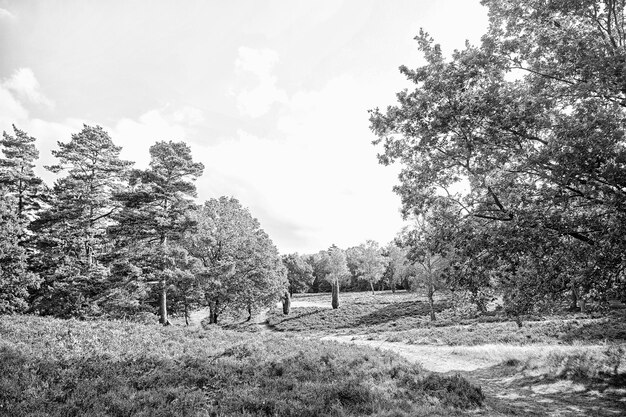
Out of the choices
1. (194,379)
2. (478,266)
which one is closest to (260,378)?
(194,379)

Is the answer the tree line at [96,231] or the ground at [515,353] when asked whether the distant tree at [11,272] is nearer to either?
the tree line at [96,231]

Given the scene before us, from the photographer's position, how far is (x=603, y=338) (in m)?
19.7

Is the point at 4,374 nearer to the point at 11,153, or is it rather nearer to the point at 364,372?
the point at 364,372

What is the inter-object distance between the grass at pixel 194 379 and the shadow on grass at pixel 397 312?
80.0 ft

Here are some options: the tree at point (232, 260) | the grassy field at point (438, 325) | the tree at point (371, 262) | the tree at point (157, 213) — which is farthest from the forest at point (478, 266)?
the tree at point (371, 262)

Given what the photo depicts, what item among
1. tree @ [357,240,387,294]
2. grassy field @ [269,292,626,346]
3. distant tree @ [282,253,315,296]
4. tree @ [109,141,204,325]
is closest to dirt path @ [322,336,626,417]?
grassy field @ [269,292,626,346]

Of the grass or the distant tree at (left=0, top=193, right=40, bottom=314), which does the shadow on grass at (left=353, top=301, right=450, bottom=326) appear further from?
the distant tree at (left=0, top=193, right=40, bottom=314)

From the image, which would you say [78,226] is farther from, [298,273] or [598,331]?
[298,273]

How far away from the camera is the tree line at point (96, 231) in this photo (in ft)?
67.9

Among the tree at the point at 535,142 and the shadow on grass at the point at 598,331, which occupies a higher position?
the tree at the point at 535,142

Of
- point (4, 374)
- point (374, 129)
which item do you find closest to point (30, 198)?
point (4, 374)

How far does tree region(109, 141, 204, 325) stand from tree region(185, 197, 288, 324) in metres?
4.72

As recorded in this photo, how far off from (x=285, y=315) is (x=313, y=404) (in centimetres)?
3634

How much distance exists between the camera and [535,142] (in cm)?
1003
